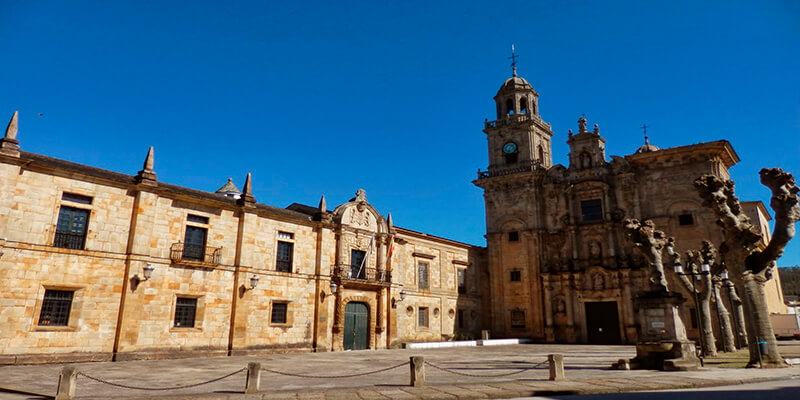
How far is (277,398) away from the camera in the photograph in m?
9.00

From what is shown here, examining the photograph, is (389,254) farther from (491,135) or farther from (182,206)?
(491,135)

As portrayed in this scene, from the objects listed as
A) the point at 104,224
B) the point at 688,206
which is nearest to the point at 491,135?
the point at 688,206

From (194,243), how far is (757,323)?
21139 millimetres

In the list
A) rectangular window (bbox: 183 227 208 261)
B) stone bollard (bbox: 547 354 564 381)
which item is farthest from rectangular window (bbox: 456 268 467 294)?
stone bollard (bbox: 547 354 564 381)

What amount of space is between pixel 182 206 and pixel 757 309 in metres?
21.7

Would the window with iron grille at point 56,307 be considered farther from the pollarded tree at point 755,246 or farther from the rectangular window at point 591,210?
the rectangular window at point 591,210

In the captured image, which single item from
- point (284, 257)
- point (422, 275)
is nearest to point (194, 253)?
point (284, 257)

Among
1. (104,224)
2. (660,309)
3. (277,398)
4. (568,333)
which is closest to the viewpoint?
(277,398)

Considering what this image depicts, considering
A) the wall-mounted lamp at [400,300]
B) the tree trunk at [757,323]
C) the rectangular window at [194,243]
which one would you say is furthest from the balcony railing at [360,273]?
the tree trunk at [757,323]

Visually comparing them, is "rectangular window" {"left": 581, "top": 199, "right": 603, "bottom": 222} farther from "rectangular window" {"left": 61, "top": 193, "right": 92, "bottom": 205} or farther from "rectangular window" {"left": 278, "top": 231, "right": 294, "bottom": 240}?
"rectangular window" {"left": 61, "top": 193, "right": 92, "bottom": 205}

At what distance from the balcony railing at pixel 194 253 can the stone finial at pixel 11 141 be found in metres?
6.33

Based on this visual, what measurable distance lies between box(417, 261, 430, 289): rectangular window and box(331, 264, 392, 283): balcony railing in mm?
4730

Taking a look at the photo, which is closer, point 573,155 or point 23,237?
point 23,237

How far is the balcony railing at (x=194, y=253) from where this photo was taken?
1994 cm
